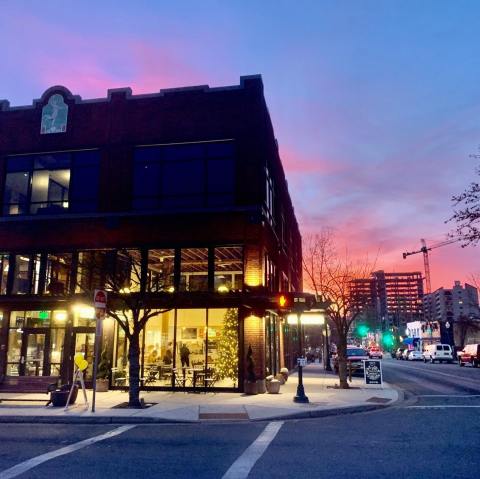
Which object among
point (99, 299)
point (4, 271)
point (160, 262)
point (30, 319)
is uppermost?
point (160, 262)

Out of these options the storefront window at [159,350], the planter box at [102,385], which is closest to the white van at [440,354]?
the storefront window at [159,350]

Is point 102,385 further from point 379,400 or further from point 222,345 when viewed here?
point 379,400

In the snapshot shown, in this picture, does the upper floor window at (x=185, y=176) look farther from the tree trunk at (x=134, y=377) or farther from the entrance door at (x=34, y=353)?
the tree trunk at (x=134, y=377)

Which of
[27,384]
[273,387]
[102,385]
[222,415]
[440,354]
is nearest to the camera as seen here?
[222,415]

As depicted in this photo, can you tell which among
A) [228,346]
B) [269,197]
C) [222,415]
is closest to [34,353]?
[228,346]

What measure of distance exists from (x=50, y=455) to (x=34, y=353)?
13.7 metres

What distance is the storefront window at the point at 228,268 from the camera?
2048 cm

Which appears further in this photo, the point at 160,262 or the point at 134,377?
the point at 160,262

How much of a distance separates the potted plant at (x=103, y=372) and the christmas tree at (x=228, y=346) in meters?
4.78

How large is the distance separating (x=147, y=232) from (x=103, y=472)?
580 inches

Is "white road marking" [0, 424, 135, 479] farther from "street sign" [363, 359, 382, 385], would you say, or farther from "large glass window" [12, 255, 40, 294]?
"street sign" [363, 359, 382, 385]

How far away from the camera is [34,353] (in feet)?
69.4

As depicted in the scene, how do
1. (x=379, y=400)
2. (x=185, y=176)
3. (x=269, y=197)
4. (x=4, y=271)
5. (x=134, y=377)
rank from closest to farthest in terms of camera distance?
(x=134, y=377) → (x=379, y=400) → (x=185, y=176) → (x=4, y=271) → (x=269, y=197)

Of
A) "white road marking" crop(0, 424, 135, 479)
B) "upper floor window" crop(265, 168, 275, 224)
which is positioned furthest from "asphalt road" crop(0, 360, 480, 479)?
"upper floor window" crop(265, 168, 275, 224)
